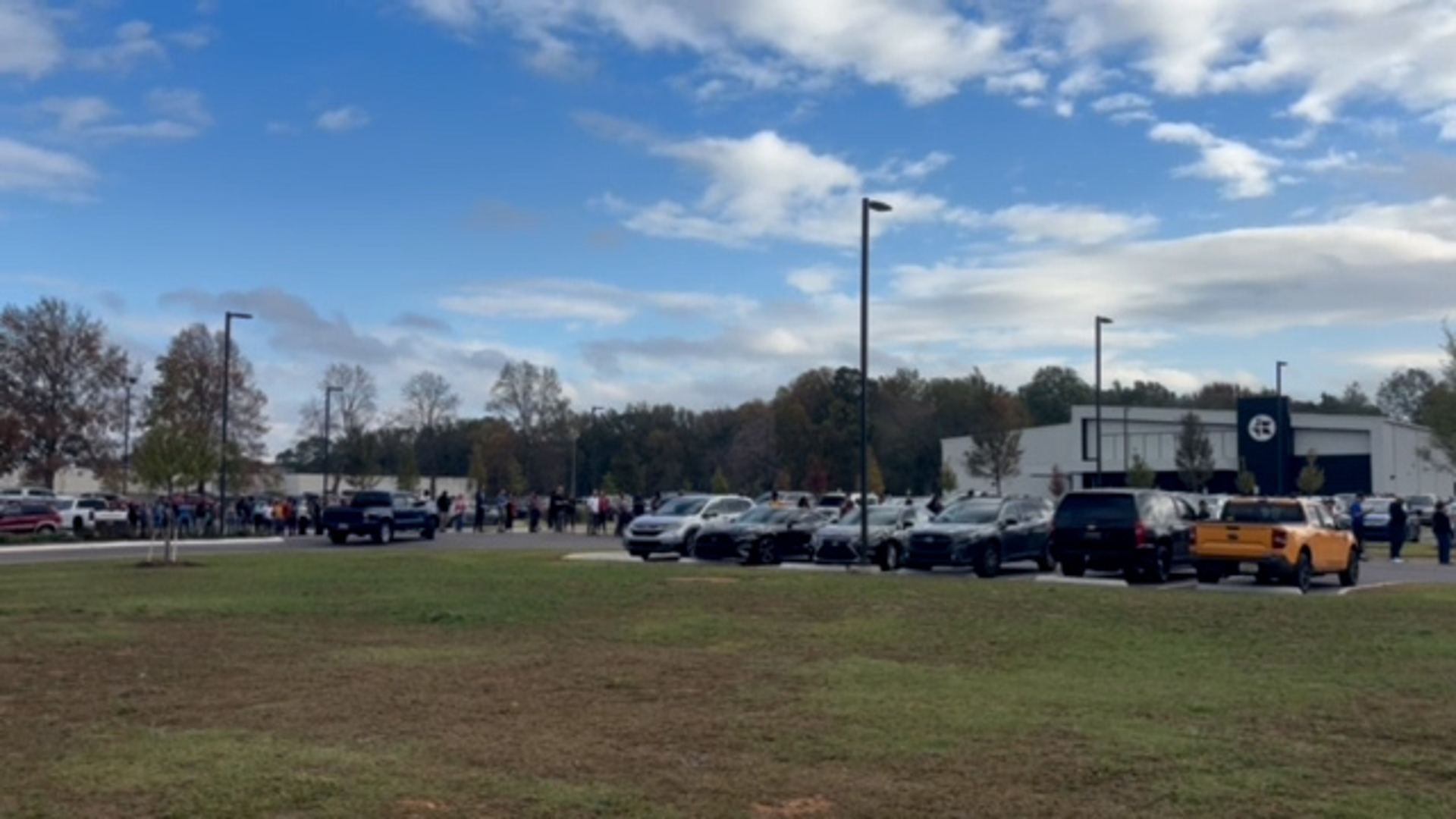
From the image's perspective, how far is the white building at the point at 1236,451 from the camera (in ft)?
259

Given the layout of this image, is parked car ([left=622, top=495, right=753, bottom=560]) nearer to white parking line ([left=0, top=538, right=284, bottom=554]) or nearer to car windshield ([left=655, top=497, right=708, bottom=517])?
car windshield ([left=655, top=497, right=708, bottom=517])

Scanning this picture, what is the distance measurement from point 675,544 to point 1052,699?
23952 mm

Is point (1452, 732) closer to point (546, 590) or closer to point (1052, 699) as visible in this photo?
point (1052, 699)

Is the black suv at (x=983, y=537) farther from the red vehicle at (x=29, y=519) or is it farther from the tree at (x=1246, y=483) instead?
the tree at (x=1246, y=483)

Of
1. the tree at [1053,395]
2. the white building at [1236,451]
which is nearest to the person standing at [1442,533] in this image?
the white building at [1236,451]

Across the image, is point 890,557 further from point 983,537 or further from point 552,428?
point 552,428

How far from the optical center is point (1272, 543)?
24625 mm

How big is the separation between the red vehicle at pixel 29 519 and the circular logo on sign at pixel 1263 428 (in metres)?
57.7

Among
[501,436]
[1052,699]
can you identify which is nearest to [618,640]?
[1052,699]

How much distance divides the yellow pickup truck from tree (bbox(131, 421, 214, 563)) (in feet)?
73.2

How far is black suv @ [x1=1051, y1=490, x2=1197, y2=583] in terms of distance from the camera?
86.6 feet

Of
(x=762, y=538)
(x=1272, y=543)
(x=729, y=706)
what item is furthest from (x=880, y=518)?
(x=729, y=706)

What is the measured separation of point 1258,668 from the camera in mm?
13859

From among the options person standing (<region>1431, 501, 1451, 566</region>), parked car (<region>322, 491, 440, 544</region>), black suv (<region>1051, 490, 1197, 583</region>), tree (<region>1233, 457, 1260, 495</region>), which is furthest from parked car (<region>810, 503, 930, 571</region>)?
tree (<region>1233, 457, 1260, 495</region>)
